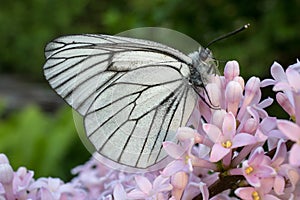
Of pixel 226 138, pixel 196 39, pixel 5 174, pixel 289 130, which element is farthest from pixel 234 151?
pixel 196 39

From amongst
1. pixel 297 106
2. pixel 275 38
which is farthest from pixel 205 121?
pixel 275 38

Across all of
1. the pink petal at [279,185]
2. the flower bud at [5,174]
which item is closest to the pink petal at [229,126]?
the pink petal at [279,185]

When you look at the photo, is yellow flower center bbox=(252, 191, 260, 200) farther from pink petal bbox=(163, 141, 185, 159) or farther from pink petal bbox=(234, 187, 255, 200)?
pink petal bbox=(163, 141, 185, 159)

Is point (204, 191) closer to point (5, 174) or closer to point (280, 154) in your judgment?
point (280, 154)

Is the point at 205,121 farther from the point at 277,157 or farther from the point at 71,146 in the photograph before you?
the point at 71,146

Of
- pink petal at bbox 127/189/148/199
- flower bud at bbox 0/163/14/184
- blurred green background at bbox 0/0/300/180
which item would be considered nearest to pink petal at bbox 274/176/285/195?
pink petal at bbox 127/189/148/199

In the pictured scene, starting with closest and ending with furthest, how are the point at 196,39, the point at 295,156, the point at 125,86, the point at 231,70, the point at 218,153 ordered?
the point at 295,156 → the point at 218,153 → the point at 231,70 → the point at 125,86 → the point at 196,39

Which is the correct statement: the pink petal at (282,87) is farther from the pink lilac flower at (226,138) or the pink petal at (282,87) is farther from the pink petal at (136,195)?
the pink petal at (136,195)
